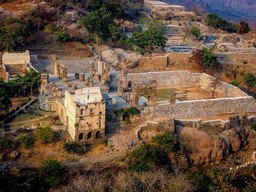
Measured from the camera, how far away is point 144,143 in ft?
107

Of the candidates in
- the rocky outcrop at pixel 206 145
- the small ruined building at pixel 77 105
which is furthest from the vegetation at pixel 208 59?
the small ruined building at pixel 77 105

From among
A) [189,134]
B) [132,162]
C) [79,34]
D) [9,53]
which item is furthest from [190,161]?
[79,34]

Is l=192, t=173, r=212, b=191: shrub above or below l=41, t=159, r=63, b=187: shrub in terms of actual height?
below

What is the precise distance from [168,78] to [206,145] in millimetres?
9422

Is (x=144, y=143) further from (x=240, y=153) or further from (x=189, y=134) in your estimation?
(x=240, y=153)

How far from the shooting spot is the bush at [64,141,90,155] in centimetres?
3114

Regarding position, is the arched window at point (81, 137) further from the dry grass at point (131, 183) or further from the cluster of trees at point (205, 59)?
the cluster of trees at point (205, 59)

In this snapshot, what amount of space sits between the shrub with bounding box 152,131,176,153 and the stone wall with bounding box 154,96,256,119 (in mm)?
2562

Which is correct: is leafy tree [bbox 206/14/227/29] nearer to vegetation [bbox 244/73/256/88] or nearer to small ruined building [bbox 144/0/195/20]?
small ruined building [bbox 144/0/195/20]

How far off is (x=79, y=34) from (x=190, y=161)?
21.4 m

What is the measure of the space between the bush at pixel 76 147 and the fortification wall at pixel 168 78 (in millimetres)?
10133

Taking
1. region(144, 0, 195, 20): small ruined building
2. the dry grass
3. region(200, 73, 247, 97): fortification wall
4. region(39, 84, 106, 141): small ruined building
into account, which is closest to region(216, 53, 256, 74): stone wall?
region(200, 73, 247, 97): fortification wall

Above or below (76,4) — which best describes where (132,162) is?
below

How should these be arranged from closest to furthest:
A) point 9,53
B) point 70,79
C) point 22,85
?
1. point 22,85
2. point 70,79
3. point 9,53
